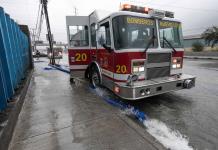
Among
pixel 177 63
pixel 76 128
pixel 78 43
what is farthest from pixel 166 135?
pixel 78 43

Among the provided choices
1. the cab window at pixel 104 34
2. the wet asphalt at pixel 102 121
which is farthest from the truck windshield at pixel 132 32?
the wet asphalt at pixel 102 121

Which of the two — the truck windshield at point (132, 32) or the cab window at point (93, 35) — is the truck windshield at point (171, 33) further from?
the cab window at point (93, 35)

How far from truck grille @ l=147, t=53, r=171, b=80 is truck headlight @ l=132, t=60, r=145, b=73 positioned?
205mm

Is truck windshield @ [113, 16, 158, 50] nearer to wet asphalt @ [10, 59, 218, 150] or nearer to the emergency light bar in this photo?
the emergency light bar

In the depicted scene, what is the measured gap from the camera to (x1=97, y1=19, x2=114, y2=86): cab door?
4.90 m

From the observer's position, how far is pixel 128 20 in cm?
441

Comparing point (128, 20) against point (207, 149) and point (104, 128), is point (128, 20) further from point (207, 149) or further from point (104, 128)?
point (207, 149)

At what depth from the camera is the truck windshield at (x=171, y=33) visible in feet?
16.4

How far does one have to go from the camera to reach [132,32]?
446 cm

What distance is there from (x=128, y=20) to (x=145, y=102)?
2.44 meters

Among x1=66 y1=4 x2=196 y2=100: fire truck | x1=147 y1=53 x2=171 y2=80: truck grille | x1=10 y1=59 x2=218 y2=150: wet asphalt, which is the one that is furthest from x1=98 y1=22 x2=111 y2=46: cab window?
x1=10 y1=59 x2=218 y2=150: wet asphalt

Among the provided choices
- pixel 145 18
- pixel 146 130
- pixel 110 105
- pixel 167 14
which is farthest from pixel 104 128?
pixel 167 14

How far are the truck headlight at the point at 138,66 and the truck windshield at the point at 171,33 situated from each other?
0.89 meters

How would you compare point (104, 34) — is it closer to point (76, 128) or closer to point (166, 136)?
point (76, 128)
